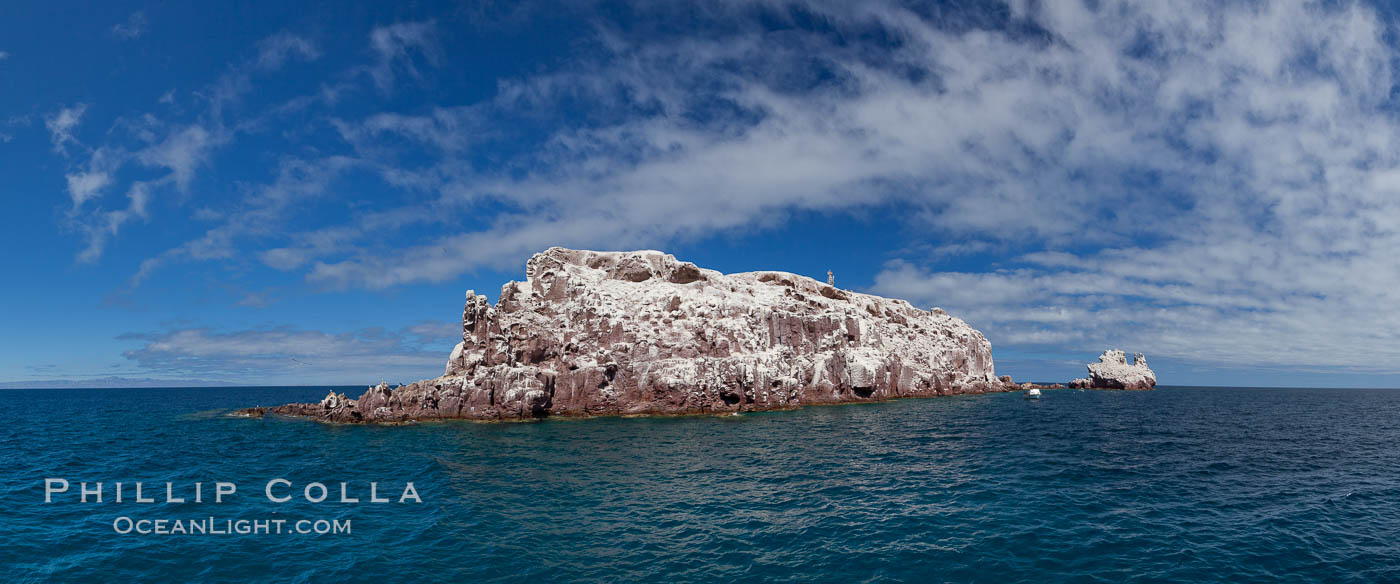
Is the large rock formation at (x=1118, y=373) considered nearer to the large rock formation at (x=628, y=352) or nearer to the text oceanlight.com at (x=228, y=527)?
the large rock formation at (x=628, y=352)

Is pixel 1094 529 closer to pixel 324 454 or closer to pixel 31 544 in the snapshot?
pixel 31 544

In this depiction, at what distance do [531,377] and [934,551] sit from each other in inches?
2185

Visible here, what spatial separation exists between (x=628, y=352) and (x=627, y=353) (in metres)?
0.18

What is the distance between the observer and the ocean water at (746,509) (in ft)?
64.7

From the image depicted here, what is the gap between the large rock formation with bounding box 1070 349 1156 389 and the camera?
154 meters

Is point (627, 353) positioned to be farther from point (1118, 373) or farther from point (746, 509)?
point (1118, 373)

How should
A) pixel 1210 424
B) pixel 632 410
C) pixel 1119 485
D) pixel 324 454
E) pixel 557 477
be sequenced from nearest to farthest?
1. pixel 1119 485
2. pixel 557 477
3. pixel 324 454
4. pixel 1210 424
5. pixel 632 410

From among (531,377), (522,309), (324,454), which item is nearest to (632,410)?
(531,377)

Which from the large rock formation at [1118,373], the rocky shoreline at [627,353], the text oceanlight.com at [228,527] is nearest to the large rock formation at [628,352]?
the rocky shoreline at [627,353]

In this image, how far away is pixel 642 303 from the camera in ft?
257

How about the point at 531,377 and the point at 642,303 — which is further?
the point at 642,303

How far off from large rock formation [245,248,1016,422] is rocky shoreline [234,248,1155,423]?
0.15m

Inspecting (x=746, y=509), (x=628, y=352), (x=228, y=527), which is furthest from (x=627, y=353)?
(x=228, y=527)

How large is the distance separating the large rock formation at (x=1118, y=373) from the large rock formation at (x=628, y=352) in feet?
315
